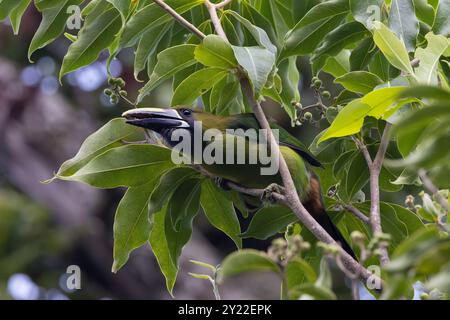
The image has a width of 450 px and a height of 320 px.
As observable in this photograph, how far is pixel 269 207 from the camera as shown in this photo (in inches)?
83.6

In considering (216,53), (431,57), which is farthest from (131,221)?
(431,57)

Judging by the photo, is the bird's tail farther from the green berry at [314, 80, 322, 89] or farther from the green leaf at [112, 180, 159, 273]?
the green leaf at [112, 180, 159, 273]

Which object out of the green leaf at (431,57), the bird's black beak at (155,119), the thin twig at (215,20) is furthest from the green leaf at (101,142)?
the green leaf at (431,57)

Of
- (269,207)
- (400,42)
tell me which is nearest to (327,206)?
(269,207)

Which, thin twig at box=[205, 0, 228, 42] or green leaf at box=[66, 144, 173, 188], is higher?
thin twig at box=[205, 0, 228, 42]

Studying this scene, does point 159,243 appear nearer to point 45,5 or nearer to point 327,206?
point 327,206

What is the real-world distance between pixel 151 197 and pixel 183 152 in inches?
11.9

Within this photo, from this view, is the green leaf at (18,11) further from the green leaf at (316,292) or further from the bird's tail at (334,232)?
the green leaf at (316,292)

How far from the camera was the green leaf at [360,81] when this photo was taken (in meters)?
2.01

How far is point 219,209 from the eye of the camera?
2.26 metres

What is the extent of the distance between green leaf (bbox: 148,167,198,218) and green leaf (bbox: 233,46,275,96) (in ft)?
1.14

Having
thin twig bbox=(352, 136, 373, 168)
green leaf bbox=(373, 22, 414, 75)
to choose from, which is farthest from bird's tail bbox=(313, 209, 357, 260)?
green leaf bbox=(373, 22, 414, 75)

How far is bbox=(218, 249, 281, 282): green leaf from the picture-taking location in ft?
3.93

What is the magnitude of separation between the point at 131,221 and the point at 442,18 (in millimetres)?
996
